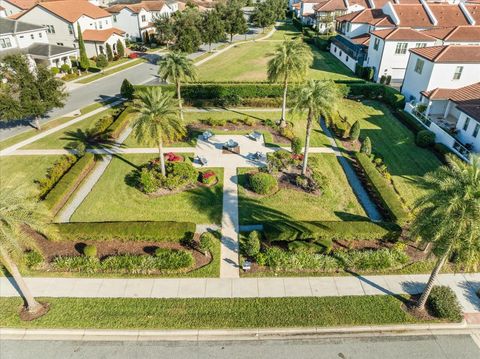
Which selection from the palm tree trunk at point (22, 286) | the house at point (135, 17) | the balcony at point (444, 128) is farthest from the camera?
the house at point (135, 17)

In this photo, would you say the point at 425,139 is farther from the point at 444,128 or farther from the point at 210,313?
the point at 210,313

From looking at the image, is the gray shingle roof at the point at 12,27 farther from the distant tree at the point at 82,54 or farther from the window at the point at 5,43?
the distant tree at the point at 82,54

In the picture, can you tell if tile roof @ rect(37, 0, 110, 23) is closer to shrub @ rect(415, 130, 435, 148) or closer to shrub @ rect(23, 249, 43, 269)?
shrub @ rect(23, 249, 43, 269)

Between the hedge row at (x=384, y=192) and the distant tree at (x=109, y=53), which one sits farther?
the distant tree at (x=109, y=53)

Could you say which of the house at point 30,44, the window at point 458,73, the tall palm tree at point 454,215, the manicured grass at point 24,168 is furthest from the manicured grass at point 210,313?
the house at point 30,44

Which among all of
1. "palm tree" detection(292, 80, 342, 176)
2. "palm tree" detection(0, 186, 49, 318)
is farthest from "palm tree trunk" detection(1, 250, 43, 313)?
"palm tree" detection(292, 80, 342, 176)

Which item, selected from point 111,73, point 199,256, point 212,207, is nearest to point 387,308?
point 199,256

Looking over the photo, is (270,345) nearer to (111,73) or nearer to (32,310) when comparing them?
(32,310)
